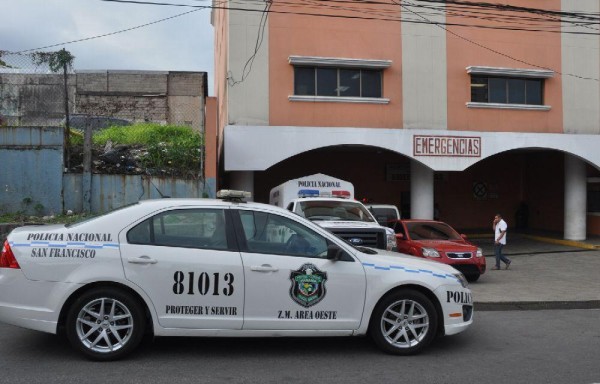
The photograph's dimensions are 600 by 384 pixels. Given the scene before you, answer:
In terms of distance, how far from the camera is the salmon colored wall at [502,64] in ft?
56.2

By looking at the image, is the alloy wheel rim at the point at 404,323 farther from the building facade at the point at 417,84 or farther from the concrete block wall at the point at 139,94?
the concrete block wall at the point at 139,94

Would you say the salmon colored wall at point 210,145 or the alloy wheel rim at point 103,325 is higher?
the salmon colored wall at point 210,145

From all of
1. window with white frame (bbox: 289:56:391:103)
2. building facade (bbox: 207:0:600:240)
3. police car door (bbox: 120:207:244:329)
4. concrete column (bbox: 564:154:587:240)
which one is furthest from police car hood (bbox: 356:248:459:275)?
concrete column (bbox: 564:154:587:240)

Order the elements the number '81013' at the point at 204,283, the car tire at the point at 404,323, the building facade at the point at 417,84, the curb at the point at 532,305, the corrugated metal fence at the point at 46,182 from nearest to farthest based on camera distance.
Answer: the number '81013' at the point at 204,283 → the car tire at the point at 404,323 → the curb at the point at 532,305 → the corrugated metal fence at the point at 46,182 → the building facade at the point at 417,84

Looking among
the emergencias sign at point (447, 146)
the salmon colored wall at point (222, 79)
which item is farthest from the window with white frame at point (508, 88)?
the salmon colored wall at point (222, 79)

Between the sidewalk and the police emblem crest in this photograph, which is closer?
the police emblem crest

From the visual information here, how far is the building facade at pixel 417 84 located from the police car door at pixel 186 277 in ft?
29.3

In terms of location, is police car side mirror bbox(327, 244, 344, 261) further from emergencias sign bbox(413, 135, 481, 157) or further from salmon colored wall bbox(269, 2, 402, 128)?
emergencias sign bbox(413, 135, 481, 157)

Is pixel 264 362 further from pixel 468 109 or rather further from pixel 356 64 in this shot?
pixel 468 109

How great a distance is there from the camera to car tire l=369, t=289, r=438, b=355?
5.79m

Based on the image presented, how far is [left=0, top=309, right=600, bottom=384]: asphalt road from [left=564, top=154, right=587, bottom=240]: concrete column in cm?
1364

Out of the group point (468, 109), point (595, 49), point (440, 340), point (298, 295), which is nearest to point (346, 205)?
point (440, 340)

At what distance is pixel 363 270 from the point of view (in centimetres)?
573

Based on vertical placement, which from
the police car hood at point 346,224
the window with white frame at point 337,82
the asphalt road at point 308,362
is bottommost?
the asphalt road at point 308,362
